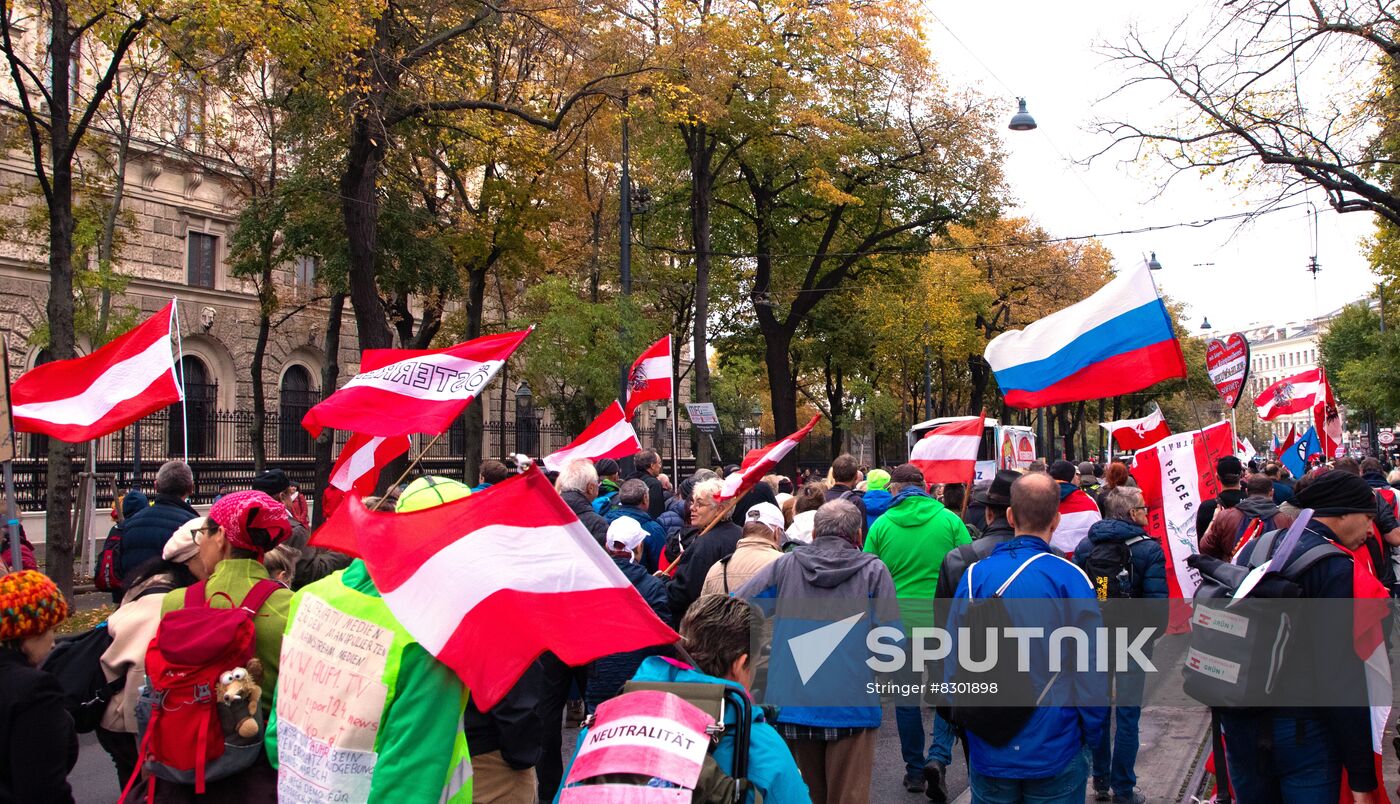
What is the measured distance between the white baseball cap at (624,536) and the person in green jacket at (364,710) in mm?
3200

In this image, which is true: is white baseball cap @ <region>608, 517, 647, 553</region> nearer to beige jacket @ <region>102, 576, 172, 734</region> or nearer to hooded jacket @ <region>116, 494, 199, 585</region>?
beige jacket @ <region>102, 576, 172, 734</region>

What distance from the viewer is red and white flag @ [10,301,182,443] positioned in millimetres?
8594

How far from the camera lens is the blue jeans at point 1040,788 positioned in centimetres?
438

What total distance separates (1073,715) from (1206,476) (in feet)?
15.1

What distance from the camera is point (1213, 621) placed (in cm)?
471

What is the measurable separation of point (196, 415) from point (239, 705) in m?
25.9

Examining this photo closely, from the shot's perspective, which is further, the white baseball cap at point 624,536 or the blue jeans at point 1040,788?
the white baseball cap at point 624,536

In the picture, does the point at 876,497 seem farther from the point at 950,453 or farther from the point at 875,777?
the point at 875,777

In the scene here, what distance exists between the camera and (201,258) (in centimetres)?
3091

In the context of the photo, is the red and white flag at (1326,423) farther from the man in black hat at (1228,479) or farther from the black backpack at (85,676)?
the black backpack at (85,676)

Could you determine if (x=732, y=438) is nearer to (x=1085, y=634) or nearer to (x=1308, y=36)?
(x=1308, y=36)

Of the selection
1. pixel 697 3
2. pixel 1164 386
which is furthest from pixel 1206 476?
pixel 1164 386

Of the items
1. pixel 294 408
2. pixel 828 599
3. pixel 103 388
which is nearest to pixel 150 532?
pixel 103 388

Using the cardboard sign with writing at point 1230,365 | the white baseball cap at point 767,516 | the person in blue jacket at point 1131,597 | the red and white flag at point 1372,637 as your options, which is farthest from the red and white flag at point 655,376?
the red and white flag at point 1372,637
